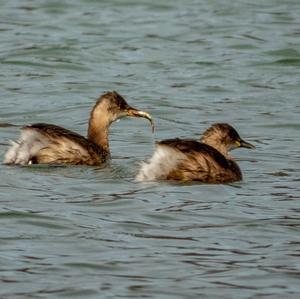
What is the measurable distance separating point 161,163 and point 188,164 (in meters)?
0.23

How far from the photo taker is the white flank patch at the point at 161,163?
11617 millimetres

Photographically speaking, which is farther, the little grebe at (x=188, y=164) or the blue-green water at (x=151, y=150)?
the little grebe at (x=188, y=164)

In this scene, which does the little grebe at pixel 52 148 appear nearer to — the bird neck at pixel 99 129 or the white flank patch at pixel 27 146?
the white flank patch at pixel 27 146

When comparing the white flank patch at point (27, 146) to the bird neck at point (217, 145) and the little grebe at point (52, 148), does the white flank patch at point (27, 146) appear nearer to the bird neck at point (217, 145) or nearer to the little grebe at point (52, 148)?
the little grebe at point (52, 148)

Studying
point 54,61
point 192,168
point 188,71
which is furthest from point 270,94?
point 192,168

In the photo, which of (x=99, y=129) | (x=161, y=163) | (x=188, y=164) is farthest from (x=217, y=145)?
(x=99, y=129)

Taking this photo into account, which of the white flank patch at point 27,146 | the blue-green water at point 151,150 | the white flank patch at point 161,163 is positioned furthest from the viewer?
the white flank patch at point 27,146

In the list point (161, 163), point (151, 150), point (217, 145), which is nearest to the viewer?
point (161, 163)

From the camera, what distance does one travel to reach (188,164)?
11.7 m

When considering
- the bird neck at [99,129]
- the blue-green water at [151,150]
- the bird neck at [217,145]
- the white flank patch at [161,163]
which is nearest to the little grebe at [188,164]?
the white flank patch at [161,163]

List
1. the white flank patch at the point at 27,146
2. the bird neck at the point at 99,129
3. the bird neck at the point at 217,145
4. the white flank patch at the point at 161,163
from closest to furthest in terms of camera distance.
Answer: the white flank patch at the point at 161,163, the white flank patch at the point at 27,146, the bird neck at the point at 217,145, the bird neck at the point at 99,129

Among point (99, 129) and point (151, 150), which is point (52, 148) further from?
point (151, 150)

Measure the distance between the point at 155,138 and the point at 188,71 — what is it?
12.7 ft

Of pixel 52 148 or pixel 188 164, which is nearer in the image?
pixel 188 164
